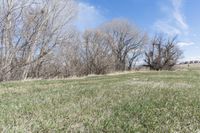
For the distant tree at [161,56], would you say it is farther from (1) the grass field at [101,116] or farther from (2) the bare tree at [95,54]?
(1) the grass field at [101,116]

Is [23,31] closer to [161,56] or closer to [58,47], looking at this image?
[58,47]

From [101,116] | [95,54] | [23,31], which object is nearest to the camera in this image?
[101,116]

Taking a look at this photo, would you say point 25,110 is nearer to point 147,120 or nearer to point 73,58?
point 147,120

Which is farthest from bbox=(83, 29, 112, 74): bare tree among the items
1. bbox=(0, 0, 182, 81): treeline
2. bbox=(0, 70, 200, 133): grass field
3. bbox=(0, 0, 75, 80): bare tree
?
bbox=(0, 70, 200, 133): grass field

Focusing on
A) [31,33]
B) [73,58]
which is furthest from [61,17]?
[73,58]

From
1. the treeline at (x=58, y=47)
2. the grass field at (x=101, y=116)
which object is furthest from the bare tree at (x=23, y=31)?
the grass field at (x=101, y=116)

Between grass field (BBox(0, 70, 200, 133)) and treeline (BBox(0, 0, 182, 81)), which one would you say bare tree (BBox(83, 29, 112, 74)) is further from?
grass field (BBox(0, 70, 200, 133))

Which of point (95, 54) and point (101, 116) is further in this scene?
point (95, 54)

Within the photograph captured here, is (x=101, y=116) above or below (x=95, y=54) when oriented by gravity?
below

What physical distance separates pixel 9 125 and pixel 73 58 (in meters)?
29.9

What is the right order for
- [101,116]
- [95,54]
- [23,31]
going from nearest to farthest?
[101,116] < [23,31] < [95,54]

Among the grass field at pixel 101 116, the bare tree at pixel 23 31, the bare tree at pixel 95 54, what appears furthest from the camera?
the bare tree at pixel 95 54

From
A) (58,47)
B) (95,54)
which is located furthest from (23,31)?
(95,54)

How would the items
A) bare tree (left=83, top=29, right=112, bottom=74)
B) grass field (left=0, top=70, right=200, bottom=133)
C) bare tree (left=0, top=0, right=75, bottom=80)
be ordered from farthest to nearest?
1. bare tree (left=83, top=29, right=112, bottom=74)
2. bare tree (left=0, top=0, right=75, bottom=80)
3. grass field (left=0, top=70, right=200, bottom=133)
